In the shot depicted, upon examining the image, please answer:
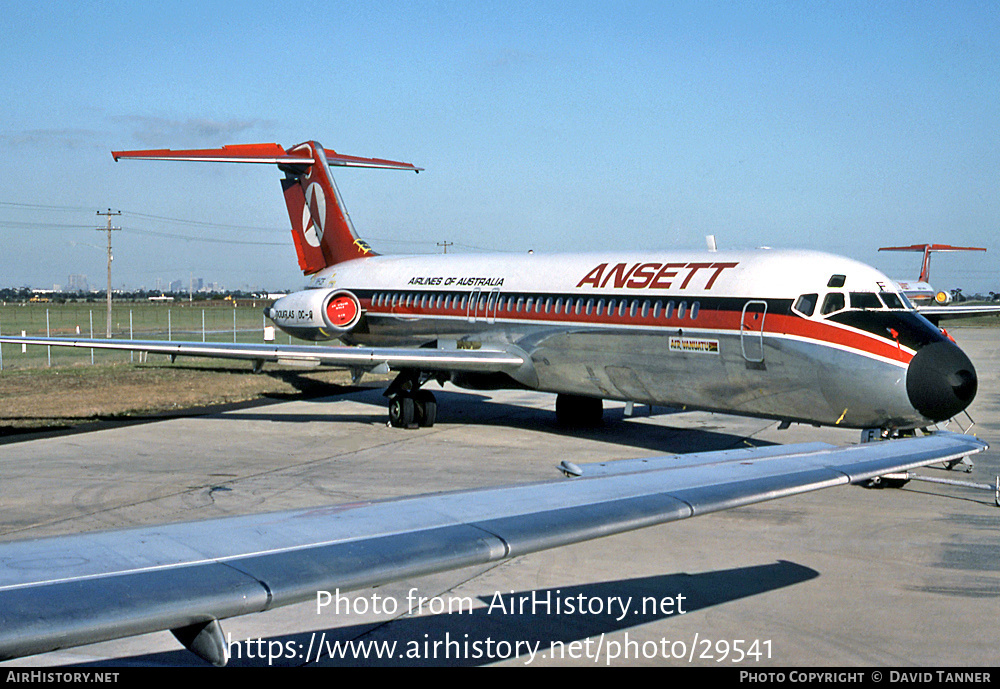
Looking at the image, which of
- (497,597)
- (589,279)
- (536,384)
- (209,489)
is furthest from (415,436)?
(497,597)

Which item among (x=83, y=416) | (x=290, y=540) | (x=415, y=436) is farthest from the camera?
(x=83, y=416)

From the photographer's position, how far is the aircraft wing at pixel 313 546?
2818 millimetres

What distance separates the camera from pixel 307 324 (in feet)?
70.8

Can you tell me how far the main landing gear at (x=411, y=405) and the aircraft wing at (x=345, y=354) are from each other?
2.70ft

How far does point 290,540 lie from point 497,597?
430cm

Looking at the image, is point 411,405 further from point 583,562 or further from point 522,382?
point 583,562

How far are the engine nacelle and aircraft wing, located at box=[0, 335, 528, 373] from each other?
3.33m

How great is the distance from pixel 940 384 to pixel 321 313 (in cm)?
1400

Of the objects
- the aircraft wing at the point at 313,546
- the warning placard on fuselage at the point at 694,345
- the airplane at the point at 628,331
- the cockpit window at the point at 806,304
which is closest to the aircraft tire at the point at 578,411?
the airplane at the point at 628,331

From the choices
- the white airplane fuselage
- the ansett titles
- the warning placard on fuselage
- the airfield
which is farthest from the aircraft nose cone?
the ansett titles

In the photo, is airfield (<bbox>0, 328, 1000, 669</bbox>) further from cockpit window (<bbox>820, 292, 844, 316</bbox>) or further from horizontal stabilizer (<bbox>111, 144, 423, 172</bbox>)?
horizontal stabilizer (<bbox>111, 144, 423, 172</bbox>)

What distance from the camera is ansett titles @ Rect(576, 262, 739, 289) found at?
1371 centimetres

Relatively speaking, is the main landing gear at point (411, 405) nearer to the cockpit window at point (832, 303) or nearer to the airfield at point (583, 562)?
the airfield at point (583, 562)
